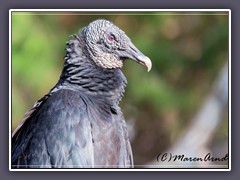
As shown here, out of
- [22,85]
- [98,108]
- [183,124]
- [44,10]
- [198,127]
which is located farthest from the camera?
[183,124]

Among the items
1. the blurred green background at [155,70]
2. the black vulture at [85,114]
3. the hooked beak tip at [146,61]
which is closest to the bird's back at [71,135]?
the black vulture at [85,114]

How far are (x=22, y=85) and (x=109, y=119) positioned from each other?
1472mm

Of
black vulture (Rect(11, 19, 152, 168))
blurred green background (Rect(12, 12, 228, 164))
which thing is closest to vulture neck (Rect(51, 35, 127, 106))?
black vulture (Rect(11, 19, 152, 168))

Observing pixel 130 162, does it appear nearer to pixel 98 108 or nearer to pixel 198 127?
pixel 98 108

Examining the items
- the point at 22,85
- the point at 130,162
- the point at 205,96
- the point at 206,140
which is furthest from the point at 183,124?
the point at 130,162

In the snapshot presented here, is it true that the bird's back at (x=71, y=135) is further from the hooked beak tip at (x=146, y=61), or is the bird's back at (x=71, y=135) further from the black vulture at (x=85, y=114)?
the hooked beak tip at (x=146, y=61)

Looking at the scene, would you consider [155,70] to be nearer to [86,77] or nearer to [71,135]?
[86,77]

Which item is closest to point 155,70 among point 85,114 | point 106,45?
point 106,45

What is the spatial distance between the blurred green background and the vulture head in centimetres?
121

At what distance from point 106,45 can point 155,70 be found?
94.5 inches

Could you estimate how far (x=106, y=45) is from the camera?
5047 millimetres

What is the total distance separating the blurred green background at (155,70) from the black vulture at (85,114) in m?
1.23

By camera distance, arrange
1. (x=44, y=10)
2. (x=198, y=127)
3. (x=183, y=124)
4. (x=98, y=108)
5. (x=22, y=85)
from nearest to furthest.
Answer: (x=98, y=108), (x=44, y=10), (x=22, y=85), (x=198, y=127), (x=183, y=124)
